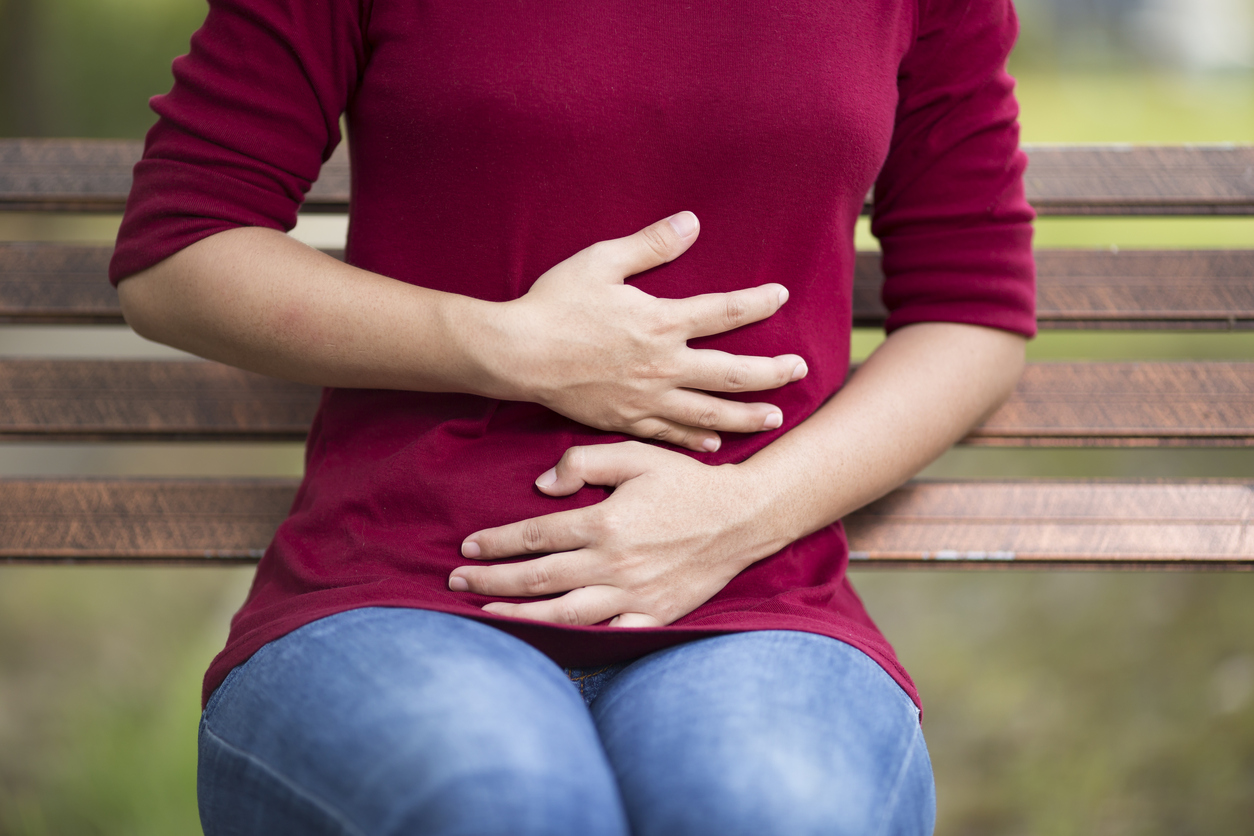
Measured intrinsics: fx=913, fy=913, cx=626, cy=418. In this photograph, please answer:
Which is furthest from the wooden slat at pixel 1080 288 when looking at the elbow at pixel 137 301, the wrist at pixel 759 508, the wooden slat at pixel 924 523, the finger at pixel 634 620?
the finger at pixel 634 620

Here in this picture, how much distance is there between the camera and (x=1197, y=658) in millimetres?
2199

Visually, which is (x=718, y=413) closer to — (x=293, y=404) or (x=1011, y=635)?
(x=293, y=404)

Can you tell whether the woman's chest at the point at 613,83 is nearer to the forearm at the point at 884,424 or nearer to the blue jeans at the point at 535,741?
the forearm at the point at 884,424

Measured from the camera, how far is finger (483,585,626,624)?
0.86 m

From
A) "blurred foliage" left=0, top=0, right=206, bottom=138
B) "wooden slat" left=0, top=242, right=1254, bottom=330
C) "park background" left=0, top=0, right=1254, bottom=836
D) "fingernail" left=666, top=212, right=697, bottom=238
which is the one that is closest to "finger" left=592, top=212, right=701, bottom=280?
"fingernail" left=666, top=212, right=697, bottom=238

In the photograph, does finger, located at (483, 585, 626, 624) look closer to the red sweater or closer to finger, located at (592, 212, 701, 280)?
the red sweater

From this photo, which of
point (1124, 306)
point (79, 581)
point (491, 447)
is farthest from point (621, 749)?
point (79, 581)

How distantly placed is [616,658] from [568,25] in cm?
61

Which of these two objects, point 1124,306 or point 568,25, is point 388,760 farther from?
point 1124,306

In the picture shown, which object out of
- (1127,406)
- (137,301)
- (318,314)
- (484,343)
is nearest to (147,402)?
(137,301)

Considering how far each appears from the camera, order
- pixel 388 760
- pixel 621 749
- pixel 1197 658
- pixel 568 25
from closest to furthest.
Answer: pixel 388 760, pixel 621 749, pixel 568 25, pixel 1197 658

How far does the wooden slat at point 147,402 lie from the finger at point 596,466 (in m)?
0.66

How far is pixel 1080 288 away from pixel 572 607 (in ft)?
3.39

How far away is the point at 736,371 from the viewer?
92 cm
